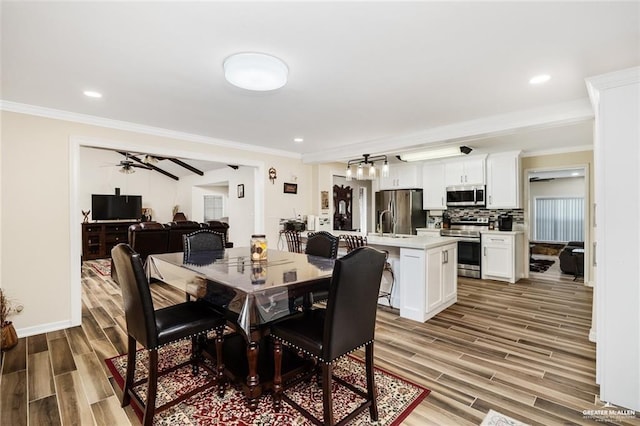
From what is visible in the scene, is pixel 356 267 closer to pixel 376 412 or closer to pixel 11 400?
pixel 376 412

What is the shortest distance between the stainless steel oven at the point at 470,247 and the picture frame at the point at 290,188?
9.98 feet

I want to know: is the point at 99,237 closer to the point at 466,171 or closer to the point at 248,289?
the point at 248,289

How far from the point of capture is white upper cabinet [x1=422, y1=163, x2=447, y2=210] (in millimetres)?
→ 6125

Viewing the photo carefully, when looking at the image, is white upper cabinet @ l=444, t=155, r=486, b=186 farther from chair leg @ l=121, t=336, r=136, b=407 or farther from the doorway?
chair leg @ l=121, t=336, r=136, b=407

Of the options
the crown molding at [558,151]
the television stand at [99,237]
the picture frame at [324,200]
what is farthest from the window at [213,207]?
the crown molding at [558,151]

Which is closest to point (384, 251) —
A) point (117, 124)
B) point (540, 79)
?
point (540, 79)

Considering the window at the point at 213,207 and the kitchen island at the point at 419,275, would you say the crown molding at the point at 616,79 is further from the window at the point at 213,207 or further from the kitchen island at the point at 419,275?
the window at the point at 213,207

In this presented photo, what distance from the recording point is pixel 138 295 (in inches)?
66.6

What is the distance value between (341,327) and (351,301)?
144 mm

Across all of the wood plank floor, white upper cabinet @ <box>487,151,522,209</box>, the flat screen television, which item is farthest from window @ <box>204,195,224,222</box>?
white upper cabinet @ <box>487,151,522,209</box>

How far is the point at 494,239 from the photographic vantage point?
5324 mm

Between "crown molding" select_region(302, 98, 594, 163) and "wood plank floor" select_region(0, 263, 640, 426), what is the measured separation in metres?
→ 2.08

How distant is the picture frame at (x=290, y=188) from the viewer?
537 centimetres

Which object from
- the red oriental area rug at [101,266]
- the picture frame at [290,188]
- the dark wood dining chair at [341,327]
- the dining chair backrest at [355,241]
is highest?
the picture frame at [290,188]
